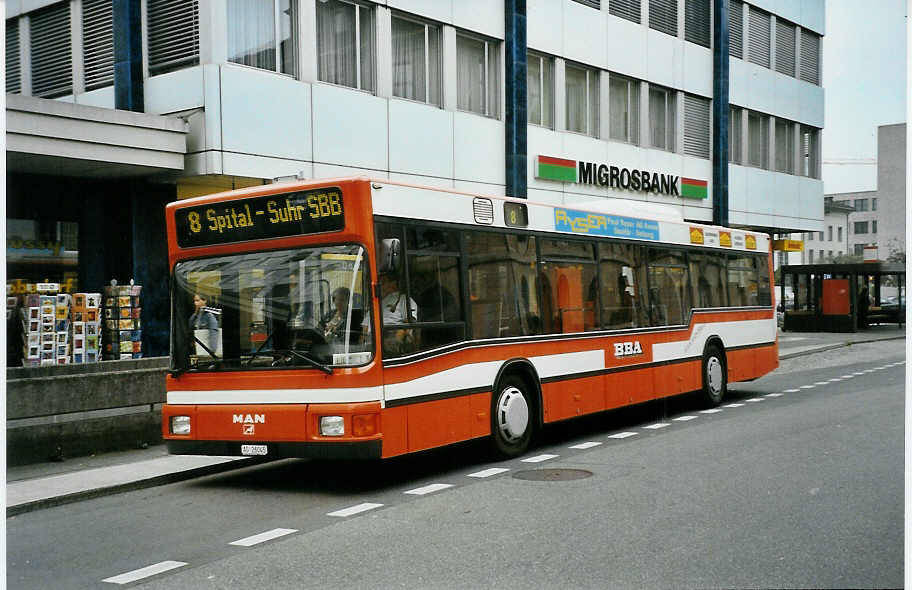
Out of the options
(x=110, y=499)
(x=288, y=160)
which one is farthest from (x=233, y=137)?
(x=110, y=499)

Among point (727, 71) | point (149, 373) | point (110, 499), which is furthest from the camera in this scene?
point (727, 71)

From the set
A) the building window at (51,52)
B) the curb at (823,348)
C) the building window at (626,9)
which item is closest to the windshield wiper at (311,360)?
the building window at (51,52)

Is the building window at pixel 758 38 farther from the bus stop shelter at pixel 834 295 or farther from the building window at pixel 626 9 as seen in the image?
the bus stop shelter at pixel 834 295

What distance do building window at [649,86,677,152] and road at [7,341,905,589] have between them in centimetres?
1890

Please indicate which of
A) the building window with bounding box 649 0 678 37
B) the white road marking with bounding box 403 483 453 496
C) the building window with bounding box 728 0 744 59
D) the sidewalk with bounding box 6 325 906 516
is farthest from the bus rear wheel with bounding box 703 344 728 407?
the building window with bounding box 728 0 744 59

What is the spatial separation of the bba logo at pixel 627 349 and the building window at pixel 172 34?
369 inches

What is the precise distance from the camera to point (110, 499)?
30.8ft

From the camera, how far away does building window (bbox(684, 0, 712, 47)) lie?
31.3m

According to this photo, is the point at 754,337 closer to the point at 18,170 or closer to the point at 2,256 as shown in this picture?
the point at 18,170

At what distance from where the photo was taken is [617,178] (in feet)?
91.4

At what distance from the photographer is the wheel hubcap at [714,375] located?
1577 cm

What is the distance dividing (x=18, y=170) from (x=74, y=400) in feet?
23.3

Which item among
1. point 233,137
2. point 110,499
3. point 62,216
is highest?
point 233,137

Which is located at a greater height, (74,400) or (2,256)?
(2,256)
